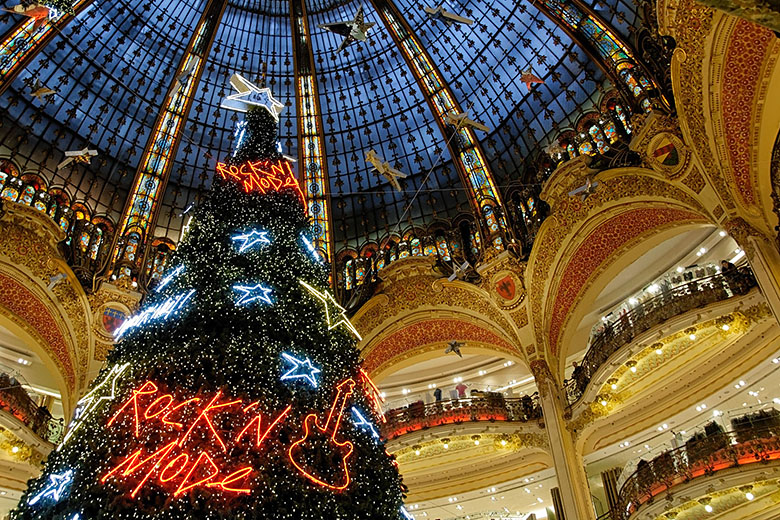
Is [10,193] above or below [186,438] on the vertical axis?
above

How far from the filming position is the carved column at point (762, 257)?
10594 millimetres

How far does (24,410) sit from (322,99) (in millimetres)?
12960

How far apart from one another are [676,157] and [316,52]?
40.6 feet

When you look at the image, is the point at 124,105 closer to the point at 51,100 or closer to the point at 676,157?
the point at 51,100

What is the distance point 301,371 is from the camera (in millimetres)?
6281

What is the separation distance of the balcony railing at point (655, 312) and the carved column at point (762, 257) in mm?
1232

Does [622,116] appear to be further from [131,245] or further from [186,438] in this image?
[131,245]

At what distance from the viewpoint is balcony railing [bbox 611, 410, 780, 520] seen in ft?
36.9

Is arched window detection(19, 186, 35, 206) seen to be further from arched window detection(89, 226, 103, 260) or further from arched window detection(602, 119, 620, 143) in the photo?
arched window detection(602, 119, 620, 143)

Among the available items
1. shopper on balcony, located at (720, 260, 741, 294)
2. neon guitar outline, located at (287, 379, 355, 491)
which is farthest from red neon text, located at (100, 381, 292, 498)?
shopper on balcony, located at (720, 260, 741, 294)

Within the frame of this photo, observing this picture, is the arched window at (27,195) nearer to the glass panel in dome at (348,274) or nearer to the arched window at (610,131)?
the glass panel in dome at (348,274)

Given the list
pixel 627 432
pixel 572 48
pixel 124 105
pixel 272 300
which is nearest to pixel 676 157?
pixel 572 48

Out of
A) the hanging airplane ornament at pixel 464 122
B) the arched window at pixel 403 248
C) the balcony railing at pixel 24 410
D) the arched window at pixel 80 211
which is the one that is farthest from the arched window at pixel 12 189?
the hanging airplane ornament at pixel 464 122

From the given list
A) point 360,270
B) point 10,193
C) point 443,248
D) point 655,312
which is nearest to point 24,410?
point 10,193
